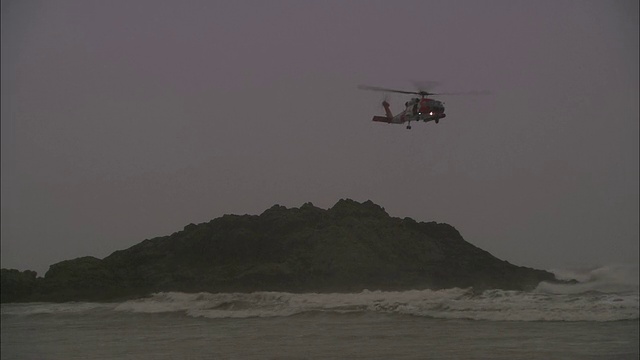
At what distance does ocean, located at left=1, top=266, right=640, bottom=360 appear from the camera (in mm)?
12859

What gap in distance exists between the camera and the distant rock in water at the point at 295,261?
13.5 m

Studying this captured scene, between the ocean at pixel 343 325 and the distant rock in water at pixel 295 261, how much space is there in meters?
0.17

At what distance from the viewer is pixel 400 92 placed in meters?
13.2

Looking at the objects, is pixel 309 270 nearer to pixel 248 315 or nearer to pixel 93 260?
pixel 248 315

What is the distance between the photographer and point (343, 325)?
43.8 ft

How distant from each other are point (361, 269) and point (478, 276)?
1749mm

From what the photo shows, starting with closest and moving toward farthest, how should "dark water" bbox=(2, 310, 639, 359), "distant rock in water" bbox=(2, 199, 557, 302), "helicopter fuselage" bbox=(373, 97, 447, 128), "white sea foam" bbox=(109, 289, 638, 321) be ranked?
"dark water" bbox=(2, 310, 639, 359)
"helicopter fuselage" bbox=(373, 97, 447, 128)
"white sea foam" bbox=(109, 289, 638, 321)
"distant rock in water" bbox=(2, 199, 557, 302)

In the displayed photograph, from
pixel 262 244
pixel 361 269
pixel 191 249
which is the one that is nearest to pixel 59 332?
pixel 191 249

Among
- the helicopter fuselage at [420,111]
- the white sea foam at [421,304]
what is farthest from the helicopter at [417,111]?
the white sea foam at [421,304]

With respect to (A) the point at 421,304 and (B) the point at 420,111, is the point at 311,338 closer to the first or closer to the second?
(A) the point at 421,304

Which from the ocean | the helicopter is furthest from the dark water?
the helicopter

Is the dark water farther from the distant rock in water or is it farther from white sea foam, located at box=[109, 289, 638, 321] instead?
the distant rock in water

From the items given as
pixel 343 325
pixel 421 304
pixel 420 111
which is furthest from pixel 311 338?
pixel 420 111

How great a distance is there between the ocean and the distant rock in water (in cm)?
17
